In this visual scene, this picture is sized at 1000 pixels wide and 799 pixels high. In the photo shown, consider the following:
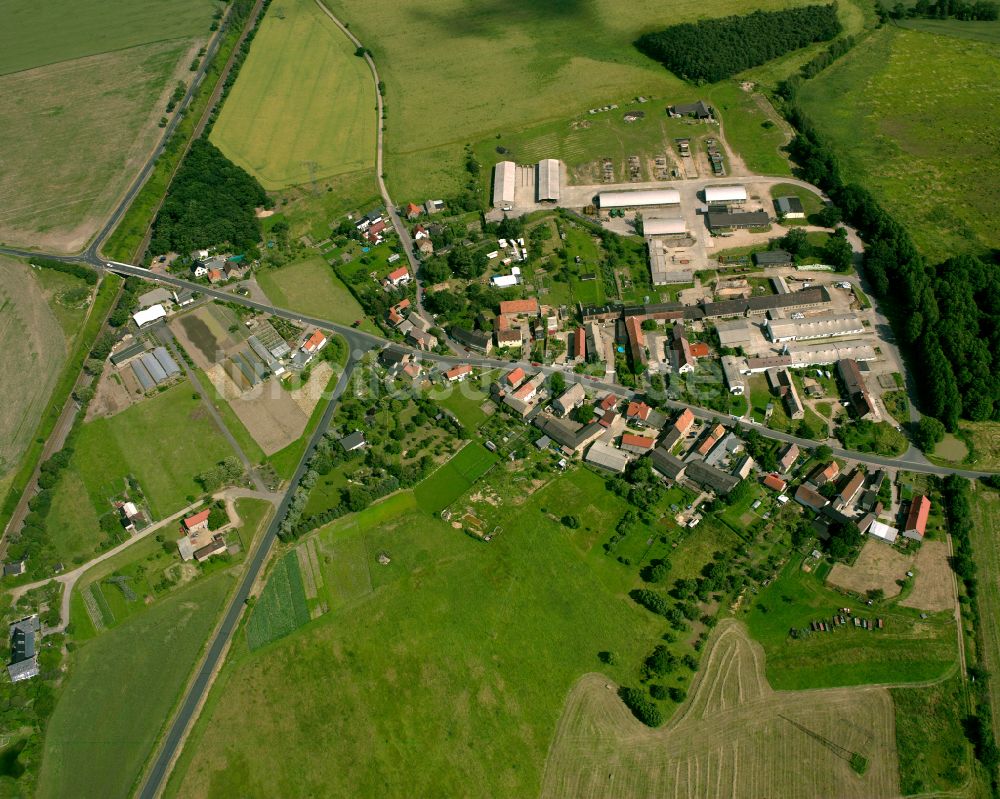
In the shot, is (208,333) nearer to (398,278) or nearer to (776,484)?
(398,278)

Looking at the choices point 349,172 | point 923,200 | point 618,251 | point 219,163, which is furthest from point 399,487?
point 923,200

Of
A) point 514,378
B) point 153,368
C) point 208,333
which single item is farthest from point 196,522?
point 514,378

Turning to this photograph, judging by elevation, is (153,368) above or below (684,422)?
above

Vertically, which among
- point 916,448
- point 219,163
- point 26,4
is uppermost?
point 26,4

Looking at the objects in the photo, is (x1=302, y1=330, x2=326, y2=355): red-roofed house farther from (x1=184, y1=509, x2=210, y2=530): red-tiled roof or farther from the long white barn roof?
the long white barn roof

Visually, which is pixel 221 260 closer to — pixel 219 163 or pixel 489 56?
pixel 219 163

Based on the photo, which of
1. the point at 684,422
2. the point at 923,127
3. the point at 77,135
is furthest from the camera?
the point at 77,135

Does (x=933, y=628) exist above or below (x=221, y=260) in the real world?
below
